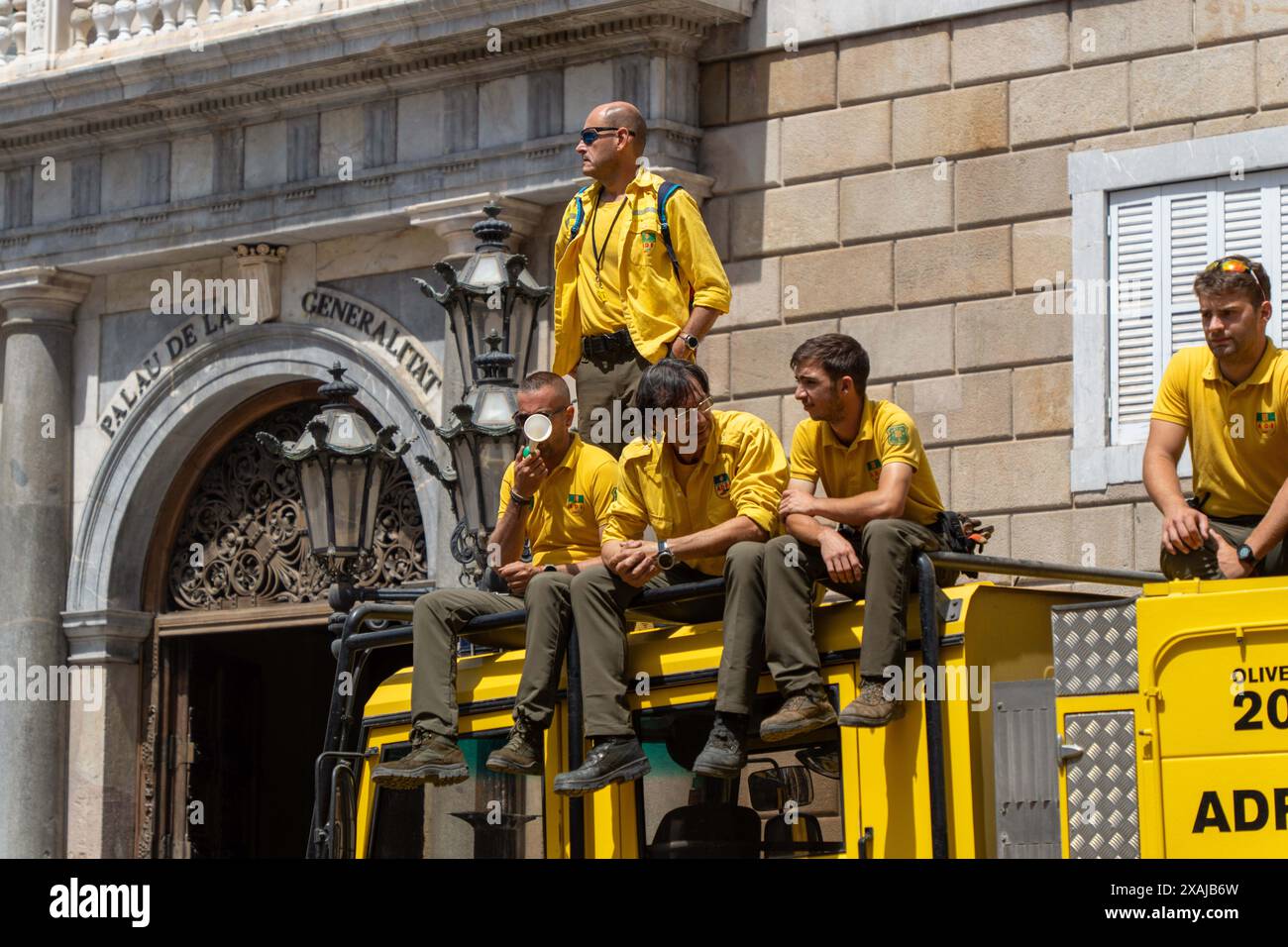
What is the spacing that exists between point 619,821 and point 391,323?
32.9 ft

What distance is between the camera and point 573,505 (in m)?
9.33

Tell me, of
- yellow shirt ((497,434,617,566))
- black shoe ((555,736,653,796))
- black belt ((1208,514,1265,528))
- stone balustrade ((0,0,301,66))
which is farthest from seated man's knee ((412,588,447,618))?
stone balustrade ((0,0,301,66))

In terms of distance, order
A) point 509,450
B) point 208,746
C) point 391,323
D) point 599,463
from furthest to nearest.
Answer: point 208,746 → point 391,323 → point 509,450 → point 599,463

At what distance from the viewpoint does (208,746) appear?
1902 centimetres

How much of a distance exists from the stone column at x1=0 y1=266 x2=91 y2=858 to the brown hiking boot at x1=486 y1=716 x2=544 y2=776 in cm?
1091

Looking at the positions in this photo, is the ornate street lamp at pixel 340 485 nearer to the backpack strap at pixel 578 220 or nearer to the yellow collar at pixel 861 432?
the backpack strap at pixel 578 220

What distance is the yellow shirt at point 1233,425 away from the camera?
7.94 meters

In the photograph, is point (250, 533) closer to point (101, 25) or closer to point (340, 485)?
point (101, 25)

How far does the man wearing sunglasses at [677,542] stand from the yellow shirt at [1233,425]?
1.40m

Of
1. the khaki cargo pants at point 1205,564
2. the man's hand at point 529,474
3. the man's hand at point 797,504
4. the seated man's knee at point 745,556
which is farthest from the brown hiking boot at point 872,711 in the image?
the man's hand at point 529,474

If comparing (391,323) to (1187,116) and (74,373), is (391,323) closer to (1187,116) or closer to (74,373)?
(74,373)

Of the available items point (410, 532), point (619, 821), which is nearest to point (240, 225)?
point (410, 532)

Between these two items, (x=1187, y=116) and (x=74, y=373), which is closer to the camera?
(x=1187, y=116)

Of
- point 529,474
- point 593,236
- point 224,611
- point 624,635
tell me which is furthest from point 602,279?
point 224,611
